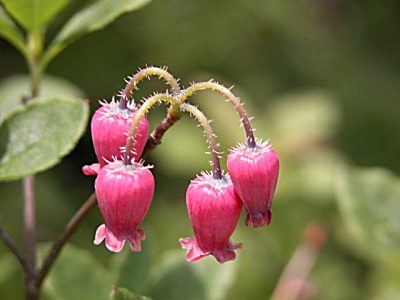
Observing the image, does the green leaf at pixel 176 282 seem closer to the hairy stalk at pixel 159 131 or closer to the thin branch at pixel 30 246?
the thin branch at pixel 30 246

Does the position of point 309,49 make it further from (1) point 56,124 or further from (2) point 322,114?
(1) point 56,124

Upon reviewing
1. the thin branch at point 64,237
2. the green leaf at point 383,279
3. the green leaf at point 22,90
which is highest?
the thin branch at point 64,237

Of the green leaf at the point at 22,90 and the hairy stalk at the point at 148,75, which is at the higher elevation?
the hairy stalk at the point at 148,75

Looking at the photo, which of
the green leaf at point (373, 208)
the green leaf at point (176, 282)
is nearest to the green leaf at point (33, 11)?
the green leaf at point (176, 282)

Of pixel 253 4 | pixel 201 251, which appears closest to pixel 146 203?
pixel 201 251

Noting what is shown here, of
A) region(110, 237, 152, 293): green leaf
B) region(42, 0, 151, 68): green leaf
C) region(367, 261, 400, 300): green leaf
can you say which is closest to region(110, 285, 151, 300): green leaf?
region(110, 237, 152, 293): green leaf

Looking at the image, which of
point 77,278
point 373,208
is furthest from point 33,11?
point 373,208

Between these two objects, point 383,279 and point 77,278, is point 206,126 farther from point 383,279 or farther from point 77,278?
point 383,279
